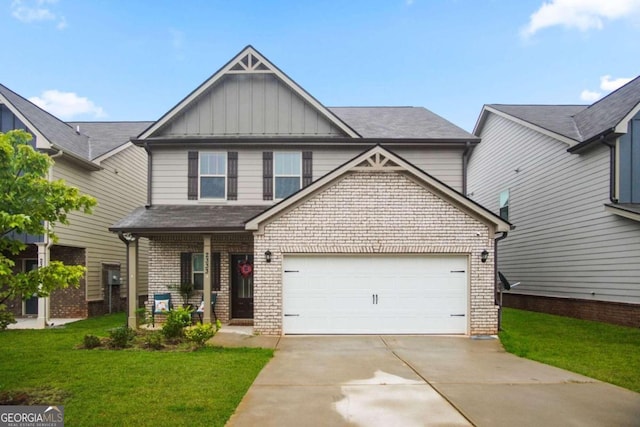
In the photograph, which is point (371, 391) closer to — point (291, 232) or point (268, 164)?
point (291, 232)

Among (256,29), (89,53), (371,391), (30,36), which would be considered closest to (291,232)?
(371,391)

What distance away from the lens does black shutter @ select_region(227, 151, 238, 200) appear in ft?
52.1

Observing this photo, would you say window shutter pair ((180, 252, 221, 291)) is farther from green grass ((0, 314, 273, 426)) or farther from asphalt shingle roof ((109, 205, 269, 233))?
green grass ((0, 314, 273, 426))

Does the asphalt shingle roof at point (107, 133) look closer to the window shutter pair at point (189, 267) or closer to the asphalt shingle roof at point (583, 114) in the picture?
the window shutter pair at point (189, 267)

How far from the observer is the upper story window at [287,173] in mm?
15938

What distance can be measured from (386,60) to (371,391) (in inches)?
774

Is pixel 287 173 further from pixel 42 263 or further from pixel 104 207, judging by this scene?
pixel 104 207

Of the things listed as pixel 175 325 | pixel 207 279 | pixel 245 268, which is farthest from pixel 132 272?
pixel 175 325

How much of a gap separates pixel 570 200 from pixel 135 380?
48.7ft

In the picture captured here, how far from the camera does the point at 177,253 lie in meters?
15.3

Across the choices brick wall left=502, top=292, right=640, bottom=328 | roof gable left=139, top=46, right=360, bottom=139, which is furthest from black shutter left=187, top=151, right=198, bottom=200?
brick wall left=502, top=292, right=640, bottom=328

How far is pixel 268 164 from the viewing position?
630 inches

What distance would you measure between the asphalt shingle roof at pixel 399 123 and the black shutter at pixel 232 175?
3831 mm

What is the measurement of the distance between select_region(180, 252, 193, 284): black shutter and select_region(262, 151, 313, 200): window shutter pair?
9.73ft
